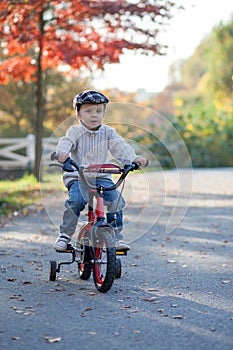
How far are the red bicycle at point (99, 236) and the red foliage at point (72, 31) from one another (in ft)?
28.4

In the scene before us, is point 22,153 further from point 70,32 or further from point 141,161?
point 141,161

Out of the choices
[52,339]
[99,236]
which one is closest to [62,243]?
[99,236]

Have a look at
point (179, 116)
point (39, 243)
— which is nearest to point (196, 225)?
point (39, 243)

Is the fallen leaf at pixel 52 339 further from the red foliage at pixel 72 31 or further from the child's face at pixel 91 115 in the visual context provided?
the red foliage at pixel 72 31

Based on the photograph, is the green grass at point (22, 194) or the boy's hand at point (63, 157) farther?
the green grass at point (22, 194)

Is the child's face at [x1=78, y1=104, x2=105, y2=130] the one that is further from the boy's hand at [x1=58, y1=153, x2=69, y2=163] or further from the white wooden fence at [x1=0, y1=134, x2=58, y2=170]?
the white wooden fence at [x1=0, y1=134, x2=58, y2=170]

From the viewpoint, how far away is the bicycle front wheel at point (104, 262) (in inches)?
218

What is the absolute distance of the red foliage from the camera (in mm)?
14836

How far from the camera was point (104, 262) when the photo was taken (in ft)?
18.7

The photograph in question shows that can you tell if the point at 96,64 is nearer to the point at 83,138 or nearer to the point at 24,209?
the point at 24,209

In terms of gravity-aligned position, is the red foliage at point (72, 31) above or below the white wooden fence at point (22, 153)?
above

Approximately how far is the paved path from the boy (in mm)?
→ 441

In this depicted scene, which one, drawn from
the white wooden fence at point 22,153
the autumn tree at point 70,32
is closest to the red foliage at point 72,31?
the autumn tree at point 70,32

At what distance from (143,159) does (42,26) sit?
36.8 ft
